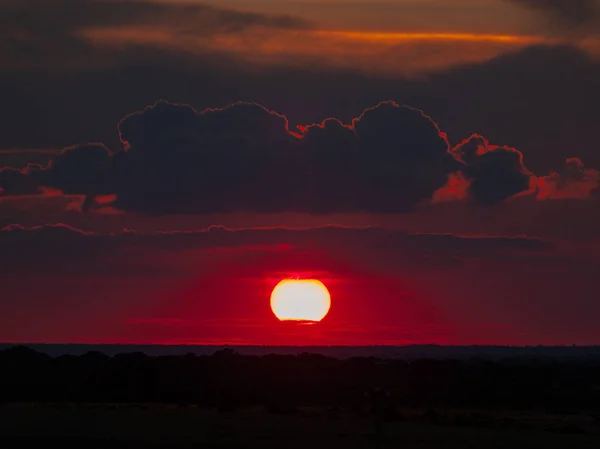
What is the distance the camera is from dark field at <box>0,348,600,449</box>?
166ft

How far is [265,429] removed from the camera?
5469 cm

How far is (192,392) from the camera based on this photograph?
77.4m

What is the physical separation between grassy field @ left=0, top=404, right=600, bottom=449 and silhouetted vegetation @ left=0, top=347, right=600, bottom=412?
343 cm

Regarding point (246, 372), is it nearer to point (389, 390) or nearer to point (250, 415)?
point (389, 390)

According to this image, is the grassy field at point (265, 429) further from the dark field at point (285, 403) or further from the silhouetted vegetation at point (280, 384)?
the silhouetted vegetation at point (280, 384)

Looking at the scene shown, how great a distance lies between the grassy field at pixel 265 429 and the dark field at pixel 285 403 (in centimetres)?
10

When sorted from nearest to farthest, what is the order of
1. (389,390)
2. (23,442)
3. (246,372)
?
1. (23,442)
2. (389,390)
3. (246,372)

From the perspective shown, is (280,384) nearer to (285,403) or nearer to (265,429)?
(285,403)

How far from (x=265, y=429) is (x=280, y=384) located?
95.8 ft

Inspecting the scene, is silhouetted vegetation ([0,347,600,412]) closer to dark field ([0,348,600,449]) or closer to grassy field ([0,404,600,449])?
dark field ([0,348,600,449])

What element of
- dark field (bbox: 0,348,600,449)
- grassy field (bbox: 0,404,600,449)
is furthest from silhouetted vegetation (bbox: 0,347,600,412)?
grassy field (bbox: 0,404,600,449)

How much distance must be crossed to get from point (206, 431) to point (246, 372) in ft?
132

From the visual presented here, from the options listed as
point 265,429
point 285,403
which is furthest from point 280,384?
point 265,429

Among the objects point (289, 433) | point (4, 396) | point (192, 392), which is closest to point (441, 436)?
point (289, 433)
